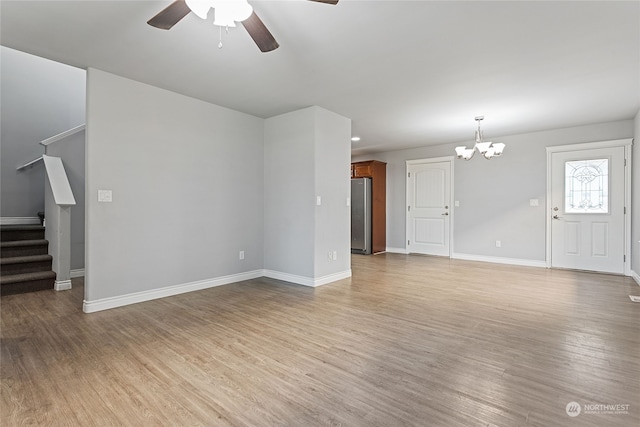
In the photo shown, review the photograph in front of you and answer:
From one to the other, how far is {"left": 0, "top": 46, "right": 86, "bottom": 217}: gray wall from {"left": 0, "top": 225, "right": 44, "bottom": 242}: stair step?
103 cm

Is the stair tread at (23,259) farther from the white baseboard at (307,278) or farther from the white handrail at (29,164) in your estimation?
the white baseboard at (307,278)

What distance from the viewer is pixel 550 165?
5508 millimetres

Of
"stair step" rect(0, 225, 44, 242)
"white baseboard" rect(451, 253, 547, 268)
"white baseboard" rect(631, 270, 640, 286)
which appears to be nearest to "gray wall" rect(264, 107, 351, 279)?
"white baseboard" rect(451, 253, 547, 268)

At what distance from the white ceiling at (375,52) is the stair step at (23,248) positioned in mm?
2691

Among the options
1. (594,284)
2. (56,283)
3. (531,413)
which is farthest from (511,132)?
(56,283)

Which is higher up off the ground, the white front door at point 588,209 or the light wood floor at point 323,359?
the white front door at point 588,209

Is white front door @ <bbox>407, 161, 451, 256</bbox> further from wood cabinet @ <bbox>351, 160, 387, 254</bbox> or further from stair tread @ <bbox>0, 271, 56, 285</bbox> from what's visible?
stair tread @ <bbox>0, 271, 56, 285</bbox>

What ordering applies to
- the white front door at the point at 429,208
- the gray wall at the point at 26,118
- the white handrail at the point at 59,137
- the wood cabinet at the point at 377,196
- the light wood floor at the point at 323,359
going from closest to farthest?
1. the light wood floor at the point at 323,359
2. the white handrail at the point at 59,137
3. the gray wall at the point at 26,118
4. the white front door at the point at 429,208
5. the wood cabinet at the point at 377,196

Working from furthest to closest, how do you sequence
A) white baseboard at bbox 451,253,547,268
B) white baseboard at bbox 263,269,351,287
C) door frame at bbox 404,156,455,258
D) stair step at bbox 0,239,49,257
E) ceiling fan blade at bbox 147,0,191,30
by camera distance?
door frame at bbox 404,156,455,258
white baseboard at bbox 451,253,547,268
white baseboard at bbox 263,269,351,287
stair step at bbox 0,239,49,257
ceiling fan blade at bbox 147,0,191,30

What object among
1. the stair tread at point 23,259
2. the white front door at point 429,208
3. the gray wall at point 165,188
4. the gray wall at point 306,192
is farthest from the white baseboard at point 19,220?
the white front door at point 429,208

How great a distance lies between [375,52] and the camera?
2.80 meters

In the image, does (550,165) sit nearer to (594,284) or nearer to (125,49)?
(594,284)

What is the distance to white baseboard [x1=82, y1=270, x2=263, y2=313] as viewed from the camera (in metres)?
3.22

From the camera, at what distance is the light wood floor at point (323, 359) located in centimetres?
164
